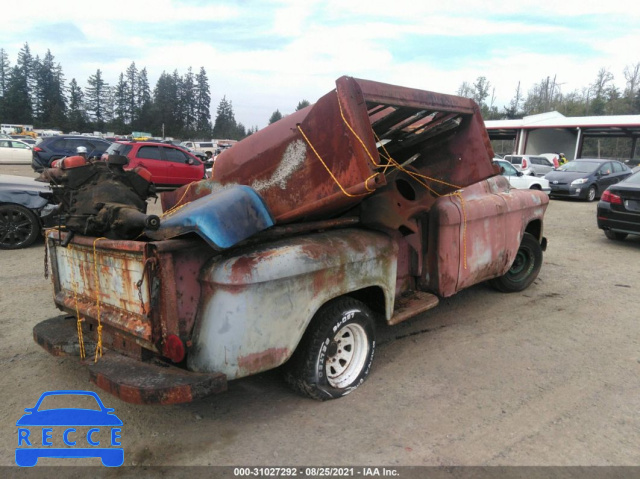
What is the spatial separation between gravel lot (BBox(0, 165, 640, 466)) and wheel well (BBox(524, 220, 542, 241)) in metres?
1.08

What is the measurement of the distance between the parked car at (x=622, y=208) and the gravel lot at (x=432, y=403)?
12.9 feet

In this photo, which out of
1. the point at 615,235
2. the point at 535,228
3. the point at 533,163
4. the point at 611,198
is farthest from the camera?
the point at 533,163

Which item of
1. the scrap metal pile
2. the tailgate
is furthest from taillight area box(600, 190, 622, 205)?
the tailgate

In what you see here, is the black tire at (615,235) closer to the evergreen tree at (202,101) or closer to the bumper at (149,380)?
the bumper at (149,380)

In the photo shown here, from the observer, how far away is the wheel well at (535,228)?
19.4 ft

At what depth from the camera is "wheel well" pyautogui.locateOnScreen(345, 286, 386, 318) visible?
3.70m

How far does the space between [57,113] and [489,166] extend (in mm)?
89158

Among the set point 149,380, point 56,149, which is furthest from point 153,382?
point 56,149

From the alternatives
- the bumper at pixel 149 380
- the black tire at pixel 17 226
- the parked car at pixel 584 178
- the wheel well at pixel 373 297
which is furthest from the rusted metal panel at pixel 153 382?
the parked car at pixel 584 178

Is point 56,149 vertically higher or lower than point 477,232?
higher

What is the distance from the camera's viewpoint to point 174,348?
2.74 meters

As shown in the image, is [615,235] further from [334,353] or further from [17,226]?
[17,226]

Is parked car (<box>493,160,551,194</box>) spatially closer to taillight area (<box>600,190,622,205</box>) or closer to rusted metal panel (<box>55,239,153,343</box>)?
taillight area (<box>600,190,622,205</box>)

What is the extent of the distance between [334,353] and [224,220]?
4.42 ft
